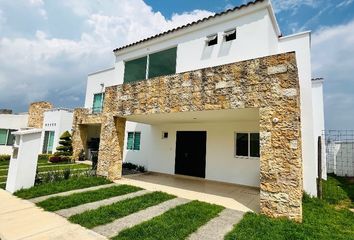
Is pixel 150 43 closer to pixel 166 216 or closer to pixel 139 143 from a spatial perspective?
pixel 139 143

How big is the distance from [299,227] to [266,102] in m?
3.40

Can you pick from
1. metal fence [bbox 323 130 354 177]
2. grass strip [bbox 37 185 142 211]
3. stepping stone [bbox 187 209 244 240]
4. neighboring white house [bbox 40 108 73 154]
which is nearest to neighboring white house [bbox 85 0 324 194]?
stepping stone [bbox 187 209 244 240]

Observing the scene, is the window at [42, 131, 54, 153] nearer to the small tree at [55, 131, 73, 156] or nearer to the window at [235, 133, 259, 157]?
the small tree at [55, 131, 73, 156]

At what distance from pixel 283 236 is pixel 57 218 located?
215 inches

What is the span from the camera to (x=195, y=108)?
7.78 metres

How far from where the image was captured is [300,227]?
16.8ft

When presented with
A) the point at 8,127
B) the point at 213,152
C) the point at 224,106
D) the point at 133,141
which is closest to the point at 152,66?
the point at 133,141

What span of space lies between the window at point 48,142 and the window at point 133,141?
9682mm

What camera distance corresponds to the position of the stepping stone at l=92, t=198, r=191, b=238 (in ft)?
15.4

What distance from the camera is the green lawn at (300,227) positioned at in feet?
15.1

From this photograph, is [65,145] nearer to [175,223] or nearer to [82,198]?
[82,198]

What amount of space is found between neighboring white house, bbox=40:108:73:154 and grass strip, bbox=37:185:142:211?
45.4ft

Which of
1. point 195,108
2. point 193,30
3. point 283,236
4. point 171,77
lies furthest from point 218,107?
point 193,30

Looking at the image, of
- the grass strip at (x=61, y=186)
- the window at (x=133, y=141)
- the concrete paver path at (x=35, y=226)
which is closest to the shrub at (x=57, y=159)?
the window at (x=133, y=141)
